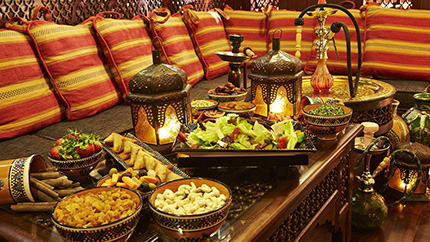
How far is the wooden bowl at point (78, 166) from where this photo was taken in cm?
120

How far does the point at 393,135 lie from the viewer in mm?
2705

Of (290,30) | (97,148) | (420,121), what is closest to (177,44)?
(290,30)

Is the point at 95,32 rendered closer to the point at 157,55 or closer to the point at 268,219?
the point at 157,55

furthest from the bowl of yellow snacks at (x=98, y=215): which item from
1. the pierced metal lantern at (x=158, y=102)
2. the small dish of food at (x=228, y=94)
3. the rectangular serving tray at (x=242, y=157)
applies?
the small dish of food at (x=228, y=94)

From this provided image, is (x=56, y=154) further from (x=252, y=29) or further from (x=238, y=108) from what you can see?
(x=252, y=29)

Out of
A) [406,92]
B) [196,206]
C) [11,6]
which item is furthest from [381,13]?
[196,206]

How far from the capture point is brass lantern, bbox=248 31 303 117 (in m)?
1.72

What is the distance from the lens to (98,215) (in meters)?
0.86

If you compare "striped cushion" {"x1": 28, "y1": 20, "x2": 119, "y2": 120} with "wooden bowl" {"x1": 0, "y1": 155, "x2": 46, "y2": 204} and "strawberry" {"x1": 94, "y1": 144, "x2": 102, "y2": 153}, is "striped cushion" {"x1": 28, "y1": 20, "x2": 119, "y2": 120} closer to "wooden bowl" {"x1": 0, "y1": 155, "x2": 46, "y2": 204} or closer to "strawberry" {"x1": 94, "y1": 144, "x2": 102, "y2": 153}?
"strawberry" {"x1": 94, "y1": 144, "x2": 102, "y2": 153}

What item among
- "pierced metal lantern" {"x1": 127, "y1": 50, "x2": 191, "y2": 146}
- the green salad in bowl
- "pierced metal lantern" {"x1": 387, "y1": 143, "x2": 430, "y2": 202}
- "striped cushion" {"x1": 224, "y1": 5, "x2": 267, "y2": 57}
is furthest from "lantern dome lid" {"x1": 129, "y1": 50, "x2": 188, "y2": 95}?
"striped cushion" {"x1": 224, "y1": 5, "x2": 267, "y2": 57}

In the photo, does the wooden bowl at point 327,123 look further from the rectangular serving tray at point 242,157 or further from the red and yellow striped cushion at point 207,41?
the red and yellow striped cushion at point 207,41

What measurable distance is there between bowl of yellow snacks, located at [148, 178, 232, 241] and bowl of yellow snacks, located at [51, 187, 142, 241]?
6 cm

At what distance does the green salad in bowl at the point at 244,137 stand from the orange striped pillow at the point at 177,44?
188 cm

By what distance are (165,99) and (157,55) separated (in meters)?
0.19
